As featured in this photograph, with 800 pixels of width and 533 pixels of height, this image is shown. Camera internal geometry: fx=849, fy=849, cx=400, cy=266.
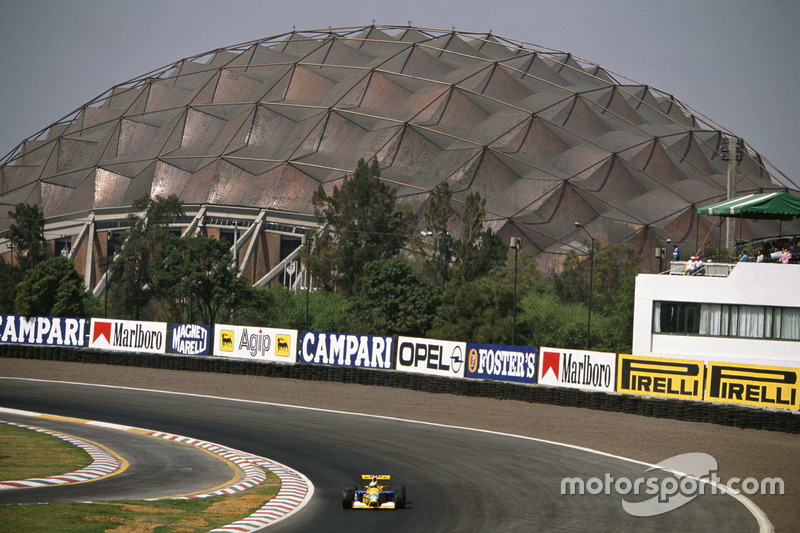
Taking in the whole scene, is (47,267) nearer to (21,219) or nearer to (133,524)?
(21,219)

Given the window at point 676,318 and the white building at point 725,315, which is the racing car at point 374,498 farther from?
the window at point 676,318

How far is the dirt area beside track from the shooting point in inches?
955

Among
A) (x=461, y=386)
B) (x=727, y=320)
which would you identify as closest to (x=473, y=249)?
(x=727, y=320)

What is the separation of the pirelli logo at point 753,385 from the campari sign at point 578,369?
4192mm

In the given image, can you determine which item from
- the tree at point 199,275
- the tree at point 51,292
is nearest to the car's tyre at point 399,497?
the tree at point 199,275

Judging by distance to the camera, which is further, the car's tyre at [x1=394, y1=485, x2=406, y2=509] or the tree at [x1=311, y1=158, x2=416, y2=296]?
the tree at [x1=311, y1=158, x2=416, y2=296]

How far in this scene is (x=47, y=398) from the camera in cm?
3541

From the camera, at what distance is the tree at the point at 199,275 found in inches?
2707

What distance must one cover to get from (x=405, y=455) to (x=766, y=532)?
10.9 meters

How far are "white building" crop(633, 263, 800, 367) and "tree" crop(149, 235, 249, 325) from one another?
122 feet

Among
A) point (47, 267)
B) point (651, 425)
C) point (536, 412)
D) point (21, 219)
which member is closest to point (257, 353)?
point (536, 412)

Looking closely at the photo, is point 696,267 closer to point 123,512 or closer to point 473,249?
point 473,249

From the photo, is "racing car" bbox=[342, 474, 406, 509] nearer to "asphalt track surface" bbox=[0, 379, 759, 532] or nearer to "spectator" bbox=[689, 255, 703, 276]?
"asphalt track surface" bbox=[0, 379, 759, 532]

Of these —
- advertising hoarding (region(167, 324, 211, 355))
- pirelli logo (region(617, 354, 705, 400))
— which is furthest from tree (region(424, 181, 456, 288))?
pirelli logo (region(617, 354, 705, 400))
